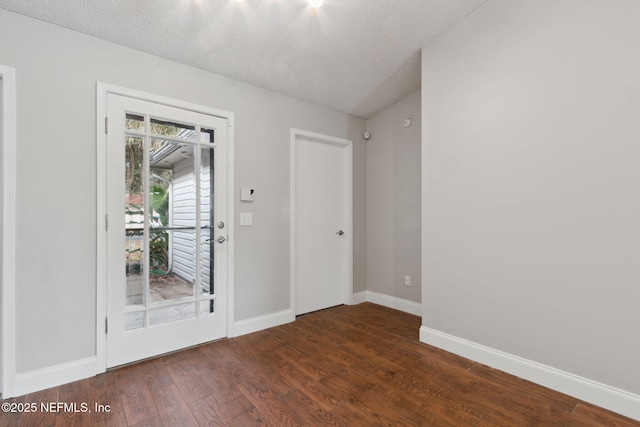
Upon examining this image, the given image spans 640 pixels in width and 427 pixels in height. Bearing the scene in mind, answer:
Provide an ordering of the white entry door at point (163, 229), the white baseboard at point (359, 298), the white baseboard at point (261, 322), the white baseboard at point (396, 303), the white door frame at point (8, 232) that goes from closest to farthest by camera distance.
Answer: the white door frame at point (8, 232) → the white entry door at point (163, 229) → the white baseboard at point (261, 322) → the white baseboard at point (396, 303) → the white baseboard at point (359, 298)

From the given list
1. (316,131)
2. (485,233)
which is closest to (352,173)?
(316,131)

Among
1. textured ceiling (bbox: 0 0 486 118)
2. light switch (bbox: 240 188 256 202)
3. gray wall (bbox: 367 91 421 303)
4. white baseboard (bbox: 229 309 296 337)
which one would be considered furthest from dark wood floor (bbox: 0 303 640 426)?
textured ceiling (bbox: 0 0 486 118)

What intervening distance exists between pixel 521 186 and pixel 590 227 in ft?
1.54

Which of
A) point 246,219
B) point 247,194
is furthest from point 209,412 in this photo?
point 247,194

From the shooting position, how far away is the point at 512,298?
218cm

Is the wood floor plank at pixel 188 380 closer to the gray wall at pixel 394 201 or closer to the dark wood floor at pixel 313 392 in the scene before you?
the dark wood floor at pixel 313 392

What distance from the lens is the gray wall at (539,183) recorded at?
5.72 ft

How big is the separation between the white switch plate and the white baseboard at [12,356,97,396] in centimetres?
152

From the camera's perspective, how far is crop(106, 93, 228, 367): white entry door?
7.47 feet

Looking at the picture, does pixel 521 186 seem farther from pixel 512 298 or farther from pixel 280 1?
pixel 280 1

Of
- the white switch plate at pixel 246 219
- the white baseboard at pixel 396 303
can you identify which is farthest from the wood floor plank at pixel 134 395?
the white baseboard at pixel 396 303

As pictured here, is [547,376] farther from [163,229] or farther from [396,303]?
[163,229]

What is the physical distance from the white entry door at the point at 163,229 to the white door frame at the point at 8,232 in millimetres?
504

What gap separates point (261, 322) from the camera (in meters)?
3.02
